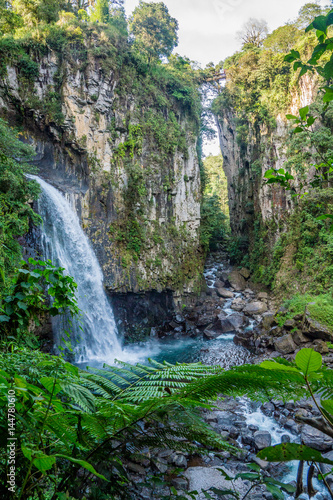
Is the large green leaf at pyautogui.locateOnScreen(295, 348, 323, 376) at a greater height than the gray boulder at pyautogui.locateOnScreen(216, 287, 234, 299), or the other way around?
the large green leaf at pyautogui.locateOnScreen(295, 348, 323, 376)

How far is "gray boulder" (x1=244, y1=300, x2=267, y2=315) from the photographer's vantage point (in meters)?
13.2

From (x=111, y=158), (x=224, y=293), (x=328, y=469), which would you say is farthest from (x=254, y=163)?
(x=328, y=469)

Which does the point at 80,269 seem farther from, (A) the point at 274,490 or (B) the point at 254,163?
(B) the point at 254,163

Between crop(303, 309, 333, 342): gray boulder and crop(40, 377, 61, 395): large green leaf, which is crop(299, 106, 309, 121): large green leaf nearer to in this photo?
crop(40, 377, 61, 395): large green leaf

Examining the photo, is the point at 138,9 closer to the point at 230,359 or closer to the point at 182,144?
the point at 182,144

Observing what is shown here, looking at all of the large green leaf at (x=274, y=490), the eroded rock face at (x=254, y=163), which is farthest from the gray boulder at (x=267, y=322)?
the large green leaf at (x=274, y=490)

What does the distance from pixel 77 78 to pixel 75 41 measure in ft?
5.99

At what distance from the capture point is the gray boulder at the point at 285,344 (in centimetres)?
891

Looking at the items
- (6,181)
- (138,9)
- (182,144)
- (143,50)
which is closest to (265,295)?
(182,144)

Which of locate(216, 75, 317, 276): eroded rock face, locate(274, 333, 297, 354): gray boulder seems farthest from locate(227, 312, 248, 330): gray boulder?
locate(216, 75, 317, 276): eroded rock face

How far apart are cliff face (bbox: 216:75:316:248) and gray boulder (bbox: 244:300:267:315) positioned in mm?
4464

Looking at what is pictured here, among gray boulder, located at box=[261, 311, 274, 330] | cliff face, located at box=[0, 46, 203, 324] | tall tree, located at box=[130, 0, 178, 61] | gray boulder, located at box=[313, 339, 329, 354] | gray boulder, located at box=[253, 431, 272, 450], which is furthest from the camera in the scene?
tall tree, located at box=[130, 0, 178, 61]

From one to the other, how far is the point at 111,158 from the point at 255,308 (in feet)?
33.9

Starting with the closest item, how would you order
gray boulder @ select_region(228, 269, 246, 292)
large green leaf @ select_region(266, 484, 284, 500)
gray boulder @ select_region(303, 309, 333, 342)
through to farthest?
1. large green leaf @ select_region(266, 484, 284, 500)
2. gray boulder @ select_region(303, 309, 333, 342)
3. gray boulder @ select_region(228, 269, 246, 292)
